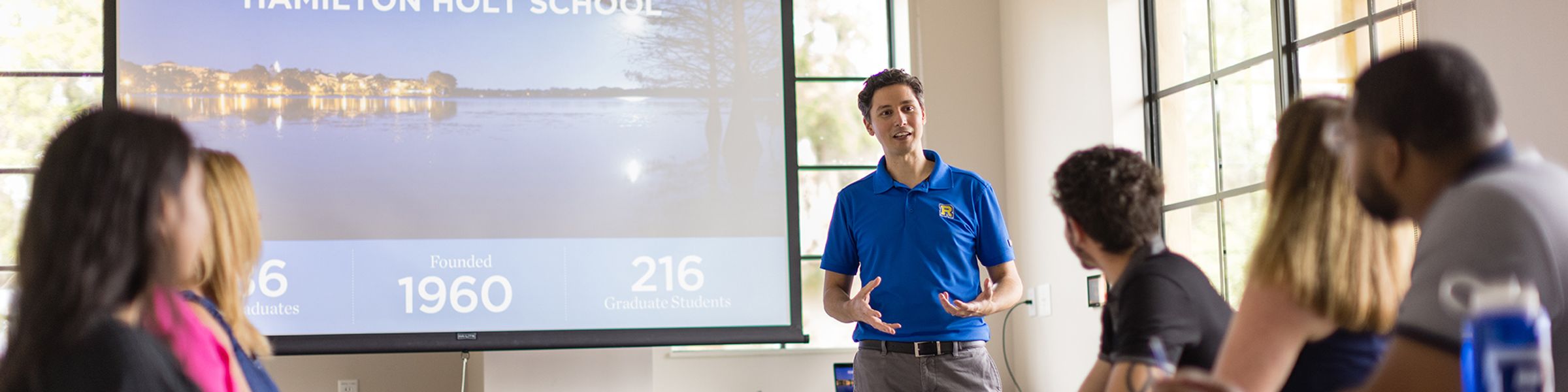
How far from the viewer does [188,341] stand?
3.97ft

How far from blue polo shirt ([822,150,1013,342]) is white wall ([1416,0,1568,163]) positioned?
1.08 meters

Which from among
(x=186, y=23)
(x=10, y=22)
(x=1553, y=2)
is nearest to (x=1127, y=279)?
(x=1553, y=2)

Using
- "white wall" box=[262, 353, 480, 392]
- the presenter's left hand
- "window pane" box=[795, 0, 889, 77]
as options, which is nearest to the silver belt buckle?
the presenter's left hand

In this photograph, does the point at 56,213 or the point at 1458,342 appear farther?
the point at 56,213

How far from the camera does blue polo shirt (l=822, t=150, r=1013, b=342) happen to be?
2871mm

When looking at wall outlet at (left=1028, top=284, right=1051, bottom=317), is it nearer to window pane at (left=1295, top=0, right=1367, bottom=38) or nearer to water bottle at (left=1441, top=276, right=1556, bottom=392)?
window pane at (left=1295, top=0, right=1367, bottom=38)

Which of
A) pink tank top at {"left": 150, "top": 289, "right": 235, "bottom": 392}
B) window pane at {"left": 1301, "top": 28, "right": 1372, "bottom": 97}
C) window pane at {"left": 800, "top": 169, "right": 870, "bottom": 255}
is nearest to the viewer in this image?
pink tank top at {"left": 150, "top": 289, "right": 235, "bottom": 392}

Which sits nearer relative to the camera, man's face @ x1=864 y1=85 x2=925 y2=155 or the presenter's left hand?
the presenter's left hand

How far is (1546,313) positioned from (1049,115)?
3.48 meters

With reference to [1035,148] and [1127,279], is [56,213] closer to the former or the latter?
[1127,279]

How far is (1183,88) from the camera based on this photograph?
3.95 meters

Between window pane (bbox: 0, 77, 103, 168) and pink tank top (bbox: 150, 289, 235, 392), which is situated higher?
window pane (bbox: 0, 77, 103, 168)

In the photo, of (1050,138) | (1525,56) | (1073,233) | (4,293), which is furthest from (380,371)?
(1525,56)

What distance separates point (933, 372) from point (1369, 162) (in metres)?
1.78
